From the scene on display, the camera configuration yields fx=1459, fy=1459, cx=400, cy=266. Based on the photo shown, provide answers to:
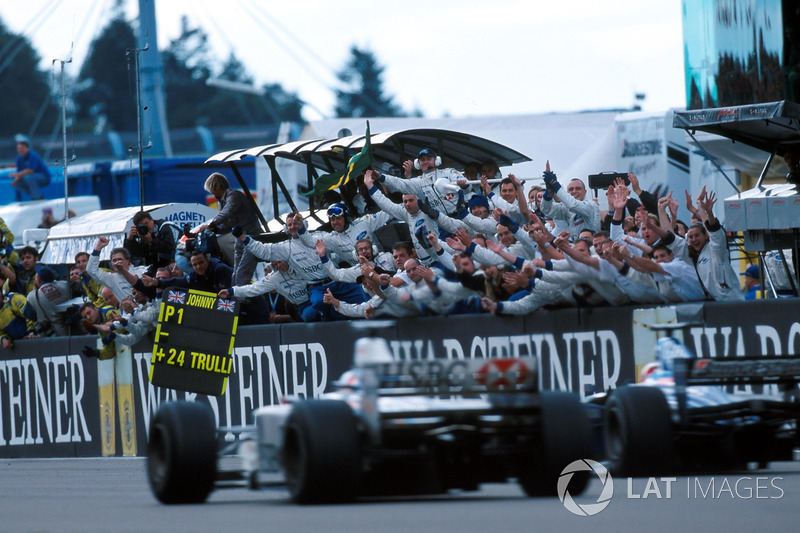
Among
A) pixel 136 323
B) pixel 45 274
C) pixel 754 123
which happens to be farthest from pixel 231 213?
pixel 754 123

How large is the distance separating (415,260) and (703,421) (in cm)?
524

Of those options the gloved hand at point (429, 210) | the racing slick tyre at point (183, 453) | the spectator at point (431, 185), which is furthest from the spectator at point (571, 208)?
the racing slick tyre at point (183, 453)

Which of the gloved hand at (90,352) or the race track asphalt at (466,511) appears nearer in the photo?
the race track asphalt at (466,511)

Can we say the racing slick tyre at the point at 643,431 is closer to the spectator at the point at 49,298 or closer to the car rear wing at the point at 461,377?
the car rear wing at the point at 461,377

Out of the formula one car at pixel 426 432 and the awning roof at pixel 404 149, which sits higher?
the awning roof at pixel 404 149

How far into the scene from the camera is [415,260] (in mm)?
13594

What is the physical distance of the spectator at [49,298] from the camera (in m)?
18.5

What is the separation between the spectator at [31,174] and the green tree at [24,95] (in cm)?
7011

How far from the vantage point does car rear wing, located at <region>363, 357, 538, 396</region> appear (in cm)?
776

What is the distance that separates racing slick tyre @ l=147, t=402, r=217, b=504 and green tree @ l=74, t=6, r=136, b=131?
94.8 meters

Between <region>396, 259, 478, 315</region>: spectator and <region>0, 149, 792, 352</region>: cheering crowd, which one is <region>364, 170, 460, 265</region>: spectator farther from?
<region>396, 259, 478, 315</region>: spectator

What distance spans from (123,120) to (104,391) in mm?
86634

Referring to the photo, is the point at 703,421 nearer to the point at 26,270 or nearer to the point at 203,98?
the point at 26,270

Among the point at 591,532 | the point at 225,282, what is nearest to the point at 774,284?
the point at 225,282
